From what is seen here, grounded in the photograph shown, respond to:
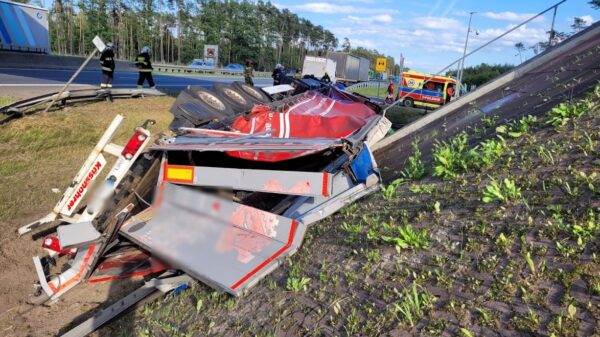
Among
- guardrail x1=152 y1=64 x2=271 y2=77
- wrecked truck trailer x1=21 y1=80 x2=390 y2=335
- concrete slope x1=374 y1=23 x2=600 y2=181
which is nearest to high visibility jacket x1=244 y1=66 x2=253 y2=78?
concrete slope x1=374 y1=23 x2=600 y2=181

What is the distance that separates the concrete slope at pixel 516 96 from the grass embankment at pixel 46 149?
431 centimetres

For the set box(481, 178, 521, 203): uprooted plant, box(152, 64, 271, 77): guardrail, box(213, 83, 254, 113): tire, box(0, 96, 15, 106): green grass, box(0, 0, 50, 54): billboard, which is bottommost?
box(0, 96, 15, 106): green grass

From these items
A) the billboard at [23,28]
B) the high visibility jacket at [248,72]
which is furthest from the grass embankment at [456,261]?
the billboard at [23,28]

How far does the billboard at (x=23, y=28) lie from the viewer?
23438mm

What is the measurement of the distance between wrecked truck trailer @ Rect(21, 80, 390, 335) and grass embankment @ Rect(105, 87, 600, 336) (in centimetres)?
21

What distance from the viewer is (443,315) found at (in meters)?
2.32

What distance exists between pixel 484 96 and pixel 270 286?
520cm

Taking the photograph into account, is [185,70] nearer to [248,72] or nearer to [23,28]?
[23,28]

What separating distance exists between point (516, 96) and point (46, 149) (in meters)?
8.65

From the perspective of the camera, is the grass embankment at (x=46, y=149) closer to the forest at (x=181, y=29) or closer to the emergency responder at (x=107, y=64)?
the emergency responder at (x=107, y=64)

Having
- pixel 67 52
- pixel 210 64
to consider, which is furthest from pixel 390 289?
pixel 67 52

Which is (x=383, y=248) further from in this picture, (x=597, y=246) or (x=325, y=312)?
(x=597, y=246)

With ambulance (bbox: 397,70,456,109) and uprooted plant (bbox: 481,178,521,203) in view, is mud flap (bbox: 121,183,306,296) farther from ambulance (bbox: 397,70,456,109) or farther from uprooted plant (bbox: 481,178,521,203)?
ambulance (bbox: 397,70,456,109)

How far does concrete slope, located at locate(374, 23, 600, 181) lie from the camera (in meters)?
5.04
